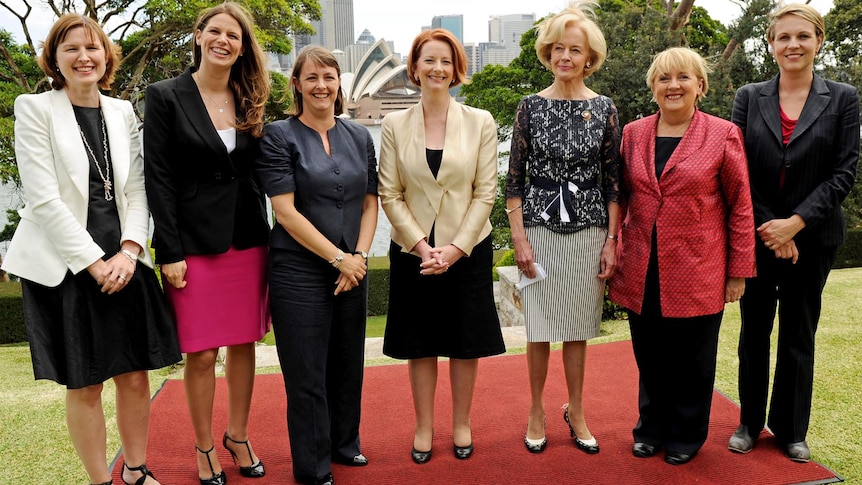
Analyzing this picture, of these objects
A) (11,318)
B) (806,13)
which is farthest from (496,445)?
(11,318)

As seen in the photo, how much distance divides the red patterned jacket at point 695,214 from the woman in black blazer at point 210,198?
1651mm

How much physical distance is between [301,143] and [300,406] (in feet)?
3.61

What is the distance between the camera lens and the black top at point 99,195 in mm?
2537

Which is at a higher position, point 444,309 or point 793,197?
point 793,197

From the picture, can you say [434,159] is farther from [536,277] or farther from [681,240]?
[681,240]

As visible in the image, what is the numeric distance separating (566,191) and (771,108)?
96 centimetres

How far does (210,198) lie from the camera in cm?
265

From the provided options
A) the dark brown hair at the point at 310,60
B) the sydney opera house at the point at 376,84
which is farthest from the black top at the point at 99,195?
the sydney opera house at the point at 376,84

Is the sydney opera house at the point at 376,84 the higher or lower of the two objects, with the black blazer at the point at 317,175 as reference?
higher

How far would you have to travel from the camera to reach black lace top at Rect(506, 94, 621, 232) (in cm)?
297

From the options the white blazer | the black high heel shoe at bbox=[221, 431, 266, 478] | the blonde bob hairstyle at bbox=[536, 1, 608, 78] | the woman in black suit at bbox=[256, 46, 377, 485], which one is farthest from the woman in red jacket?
the white blazer

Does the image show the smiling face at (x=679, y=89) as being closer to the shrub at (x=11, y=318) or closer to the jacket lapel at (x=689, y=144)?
the jacket lapel at (x=689, y=144)

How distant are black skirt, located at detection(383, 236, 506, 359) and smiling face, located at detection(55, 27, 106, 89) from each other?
140cm

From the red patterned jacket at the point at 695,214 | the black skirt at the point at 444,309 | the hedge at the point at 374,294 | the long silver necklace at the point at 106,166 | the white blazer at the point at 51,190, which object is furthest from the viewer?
the hedge at the point at 374,294
